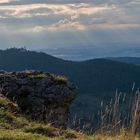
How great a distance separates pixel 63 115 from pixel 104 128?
338 inches

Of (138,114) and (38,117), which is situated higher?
(138,114)

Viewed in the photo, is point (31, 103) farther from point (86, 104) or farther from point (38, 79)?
point (86, 104)

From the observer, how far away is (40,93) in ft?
68.0

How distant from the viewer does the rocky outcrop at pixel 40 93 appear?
19922 millimetres

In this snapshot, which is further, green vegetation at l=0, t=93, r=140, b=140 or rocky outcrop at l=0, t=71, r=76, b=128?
rocky outcrop at l=0, t=71, r=76, b=128

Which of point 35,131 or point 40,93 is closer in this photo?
point 35,131

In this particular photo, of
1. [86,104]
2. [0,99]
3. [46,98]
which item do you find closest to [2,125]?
[0,99]

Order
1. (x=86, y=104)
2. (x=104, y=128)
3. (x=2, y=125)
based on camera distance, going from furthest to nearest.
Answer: (x=86, y=104) < (x=2, y=125) < (x=104, y=128)

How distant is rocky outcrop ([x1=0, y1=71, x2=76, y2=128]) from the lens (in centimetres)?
1992

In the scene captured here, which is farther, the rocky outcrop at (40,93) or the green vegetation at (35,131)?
the rocky outcrop at (40,93)

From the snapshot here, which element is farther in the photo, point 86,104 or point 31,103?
point 86,104

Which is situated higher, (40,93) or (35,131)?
(40,93)

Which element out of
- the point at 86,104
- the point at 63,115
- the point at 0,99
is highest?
the point at 0,99

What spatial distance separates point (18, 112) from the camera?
58.7 feet
